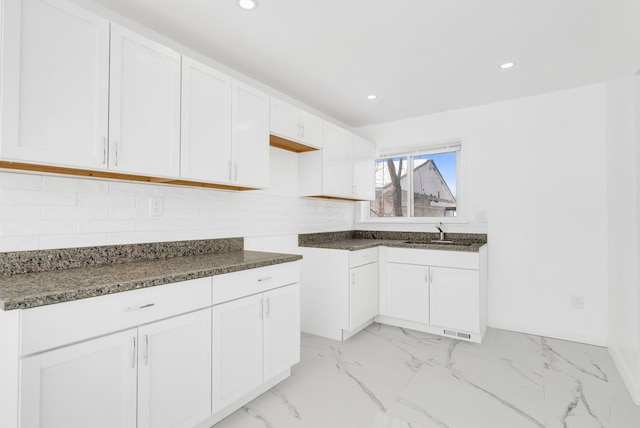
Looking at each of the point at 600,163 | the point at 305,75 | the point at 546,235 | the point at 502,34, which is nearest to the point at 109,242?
the point at 305,75

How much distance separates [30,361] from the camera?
3.51 ft

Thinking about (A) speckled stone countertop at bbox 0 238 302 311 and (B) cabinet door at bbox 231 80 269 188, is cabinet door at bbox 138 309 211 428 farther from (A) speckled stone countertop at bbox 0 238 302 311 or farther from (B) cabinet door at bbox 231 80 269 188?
(B) cabinet door at bbox 231 80 269 188

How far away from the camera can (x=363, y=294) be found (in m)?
3.13

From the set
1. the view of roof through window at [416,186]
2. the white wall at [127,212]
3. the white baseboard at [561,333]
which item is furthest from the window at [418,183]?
the white wall at [127,212]

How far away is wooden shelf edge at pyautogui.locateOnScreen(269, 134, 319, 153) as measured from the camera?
8.97 ft

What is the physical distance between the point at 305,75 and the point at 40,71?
5.97 ft

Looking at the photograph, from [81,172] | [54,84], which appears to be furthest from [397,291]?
[54,84]

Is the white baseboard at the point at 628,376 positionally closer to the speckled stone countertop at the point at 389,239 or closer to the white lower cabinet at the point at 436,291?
the white lower cabinet at the point at 436,291

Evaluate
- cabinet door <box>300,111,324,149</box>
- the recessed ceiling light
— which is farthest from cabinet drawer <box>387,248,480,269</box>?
the recessed ceiling light

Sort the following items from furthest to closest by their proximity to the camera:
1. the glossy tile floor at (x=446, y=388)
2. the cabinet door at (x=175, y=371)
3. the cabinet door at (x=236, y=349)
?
the glossy tile floor at (x=446, y=388), the cabinet door at (x=236, y=349), the cabinet door at (x=175, y=371)

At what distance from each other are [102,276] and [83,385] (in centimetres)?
44

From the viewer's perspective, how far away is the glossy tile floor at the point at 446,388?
1820mm

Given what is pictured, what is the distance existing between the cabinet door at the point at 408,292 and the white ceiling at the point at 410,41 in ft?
5.71

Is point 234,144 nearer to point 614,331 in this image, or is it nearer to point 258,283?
point 258,283
